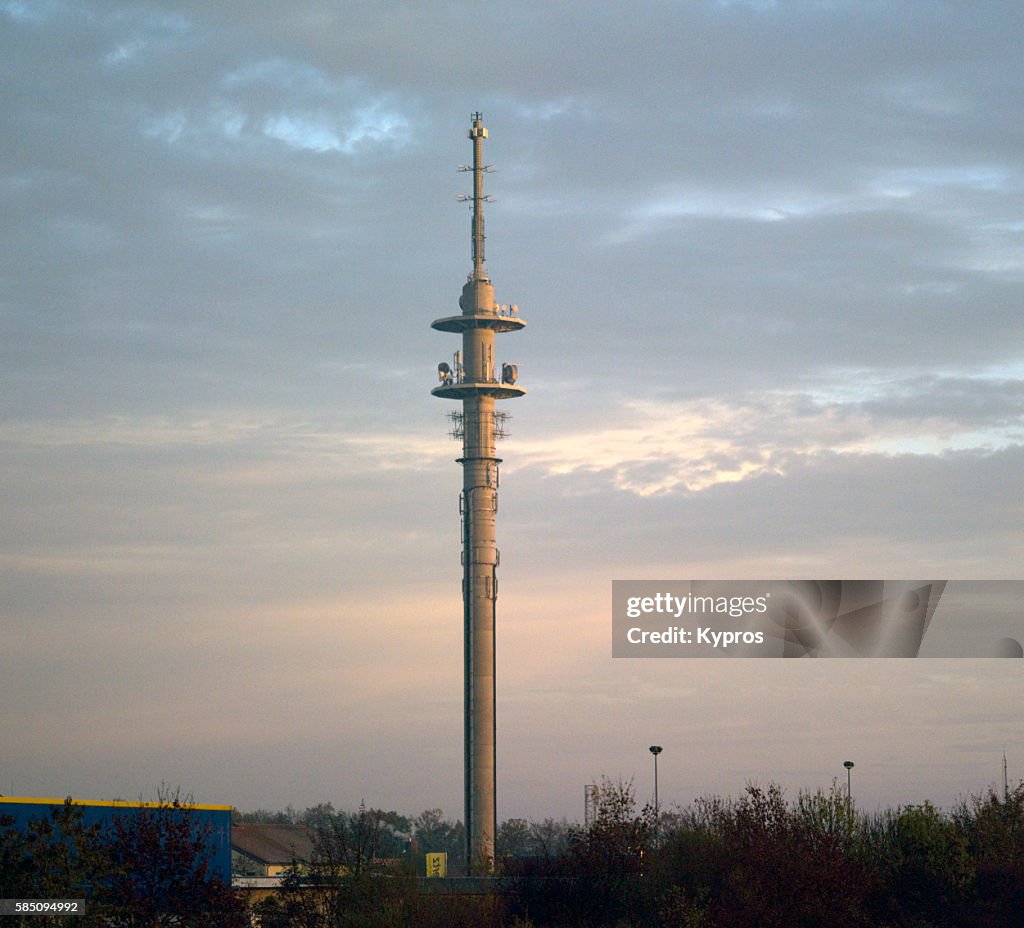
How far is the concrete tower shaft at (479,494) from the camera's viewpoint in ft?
368

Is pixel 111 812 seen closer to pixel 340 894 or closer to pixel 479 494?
pixel 340 894

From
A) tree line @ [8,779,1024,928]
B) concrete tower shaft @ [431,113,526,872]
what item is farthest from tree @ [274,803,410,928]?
concrete tower shaft @ [431,113,526,872]

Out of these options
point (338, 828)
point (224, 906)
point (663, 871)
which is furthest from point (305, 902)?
point (663, 871)

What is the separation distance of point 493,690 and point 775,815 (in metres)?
49.7

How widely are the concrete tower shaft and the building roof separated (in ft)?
44.5

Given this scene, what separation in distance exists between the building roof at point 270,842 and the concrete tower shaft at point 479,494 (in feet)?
44.5

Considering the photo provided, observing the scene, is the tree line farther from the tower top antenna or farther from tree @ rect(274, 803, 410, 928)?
the tower top antenna

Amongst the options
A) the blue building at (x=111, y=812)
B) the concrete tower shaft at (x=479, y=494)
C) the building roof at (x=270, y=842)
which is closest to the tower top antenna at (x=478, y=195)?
the concrete tower shaft at (x=479, y=494)

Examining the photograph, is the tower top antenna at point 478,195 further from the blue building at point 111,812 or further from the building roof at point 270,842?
the blue building at point 111,812

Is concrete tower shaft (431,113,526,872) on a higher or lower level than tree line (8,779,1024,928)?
higher

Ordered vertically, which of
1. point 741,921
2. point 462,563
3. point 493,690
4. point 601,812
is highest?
point 462,563

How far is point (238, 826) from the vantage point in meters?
120

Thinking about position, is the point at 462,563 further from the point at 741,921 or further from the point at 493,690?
the point at 741,921

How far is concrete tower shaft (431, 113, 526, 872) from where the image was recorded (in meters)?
112
